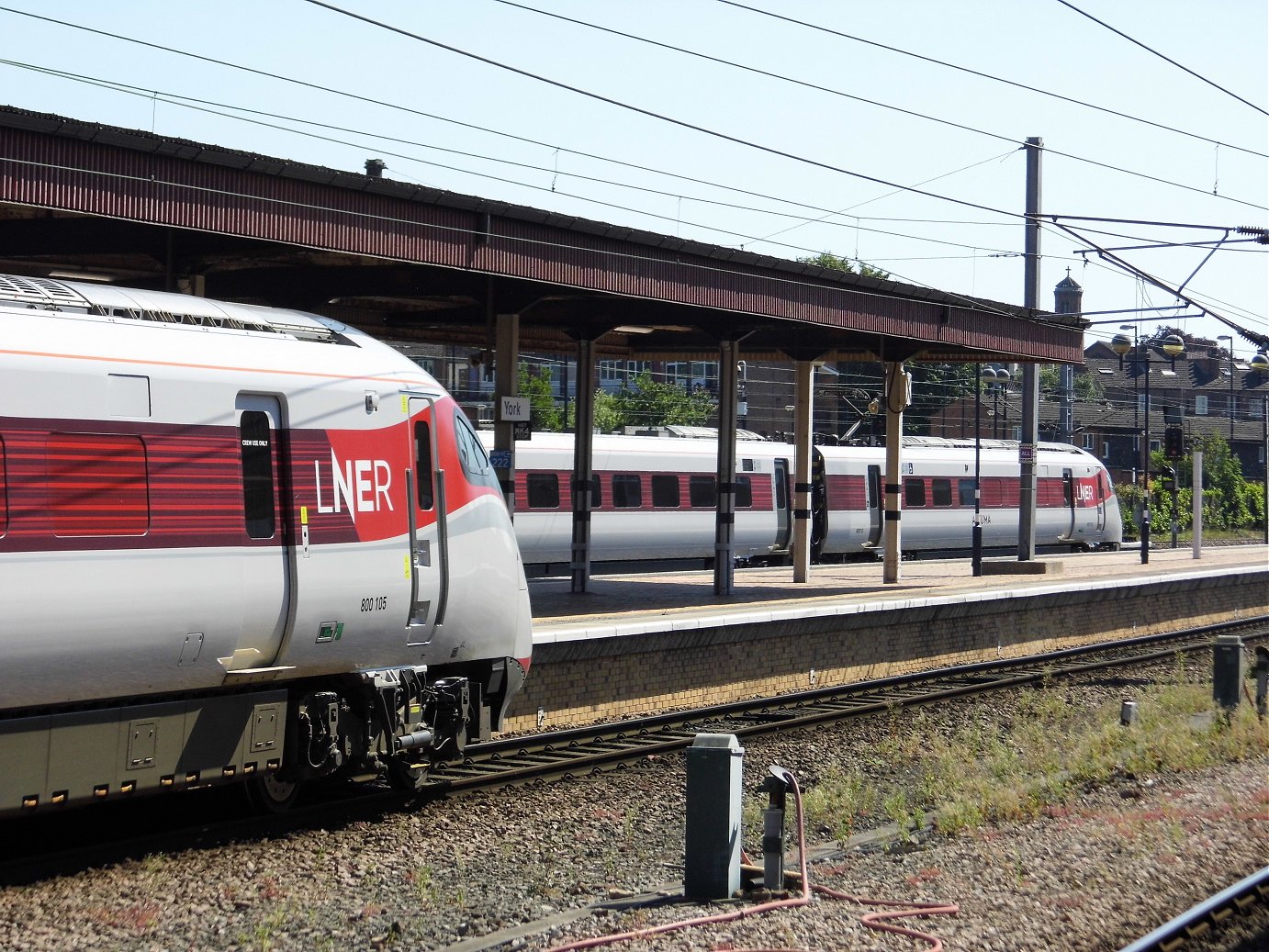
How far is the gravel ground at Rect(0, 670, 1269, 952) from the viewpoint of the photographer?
791cm

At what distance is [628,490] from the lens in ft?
98.7

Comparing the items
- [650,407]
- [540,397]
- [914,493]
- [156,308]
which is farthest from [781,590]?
[650,407]

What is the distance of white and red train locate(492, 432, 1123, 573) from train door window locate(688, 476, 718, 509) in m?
0.02

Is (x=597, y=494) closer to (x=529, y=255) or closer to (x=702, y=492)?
(x=702, y=492)

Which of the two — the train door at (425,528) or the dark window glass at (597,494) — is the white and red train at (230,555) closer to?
the train door at (425,528)

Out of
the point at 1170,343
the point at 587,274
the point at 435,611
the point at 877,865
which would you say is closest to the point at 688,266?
the point at 587,274

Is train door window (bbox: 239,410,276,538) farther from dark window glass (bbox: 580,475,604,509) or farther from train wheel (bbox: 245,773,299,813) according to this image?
dark window glass (bbox: 580,475,604,509)

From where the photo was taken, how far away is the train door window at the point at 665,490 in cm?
3070

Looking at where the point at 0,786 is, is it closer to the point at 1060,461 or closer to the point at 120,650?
the point at 120,650

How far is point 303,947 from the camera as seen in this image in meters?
7.89

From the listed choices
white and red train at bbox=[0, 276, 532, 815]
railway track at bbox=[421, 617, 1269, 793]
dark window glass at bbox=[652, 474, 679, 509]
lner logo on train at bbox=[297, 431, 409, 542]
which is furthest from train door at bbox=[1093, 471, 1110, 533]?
lner logo on train at bbox=[297, 431, 409, 542]

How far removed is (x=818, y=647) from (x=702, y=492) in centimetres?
1210

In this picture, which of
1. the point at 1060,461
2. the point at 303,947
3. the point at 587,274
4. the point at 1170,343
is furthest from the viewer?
the point at 1060,461

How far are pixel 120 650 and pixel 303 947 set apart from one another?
2190mm
